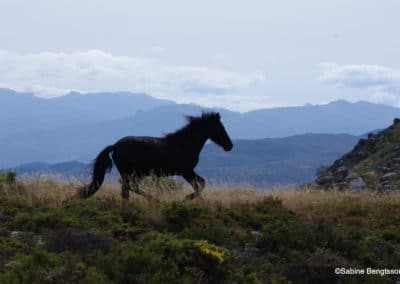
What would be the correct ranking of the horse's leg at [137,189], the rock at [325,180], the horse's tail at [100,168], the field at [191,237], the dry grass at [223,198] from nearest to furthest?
1. the field at [191,237]
2. the dry grass at [223,198]
3. the horse's leg at [137,189]
4. the horse's tail at [100,168]
5. the rock at [325,180]

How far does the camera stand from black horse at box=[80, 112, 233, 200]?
14.0 metres

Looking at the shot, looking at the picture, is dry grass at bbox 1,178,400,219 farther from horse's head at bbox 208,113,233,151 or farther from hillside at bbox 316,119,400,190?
hillside at bbox 316,119,400,190

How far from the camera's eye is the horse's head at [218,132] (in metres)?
16.0

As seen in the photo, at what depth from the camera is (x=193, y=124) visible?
615 inches

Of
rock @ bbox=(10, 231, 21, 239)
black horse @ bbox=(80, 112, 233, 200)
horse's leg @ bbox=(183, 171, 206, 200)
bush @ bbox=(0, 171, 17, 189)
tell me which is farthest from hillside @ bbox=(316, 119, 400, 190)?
rock @ bbox=(10, 231, 21, 239)

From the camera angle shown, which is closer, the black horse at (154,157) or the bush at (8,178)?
the black horse at (154,157)

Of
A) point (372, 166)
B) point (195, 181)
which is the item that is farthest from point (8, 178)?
point (372, 166)

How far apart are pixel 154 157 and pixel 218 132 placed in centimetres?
249

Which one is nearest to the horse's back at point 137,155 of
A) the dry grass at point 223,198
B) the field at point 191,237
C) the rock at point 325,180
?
the dry grass at point 223,198

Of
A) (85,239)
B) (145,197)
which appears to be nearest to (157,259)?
(85,239)

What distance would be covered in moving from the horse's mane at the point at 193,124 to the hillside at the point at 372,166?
2466cm

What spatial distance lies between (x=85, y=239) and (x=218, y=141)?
739cm

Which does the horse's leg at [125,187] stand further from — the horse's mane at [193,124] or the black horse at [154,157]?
the horse's mane at [193,124]

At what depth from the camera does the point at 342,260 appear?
938cm
